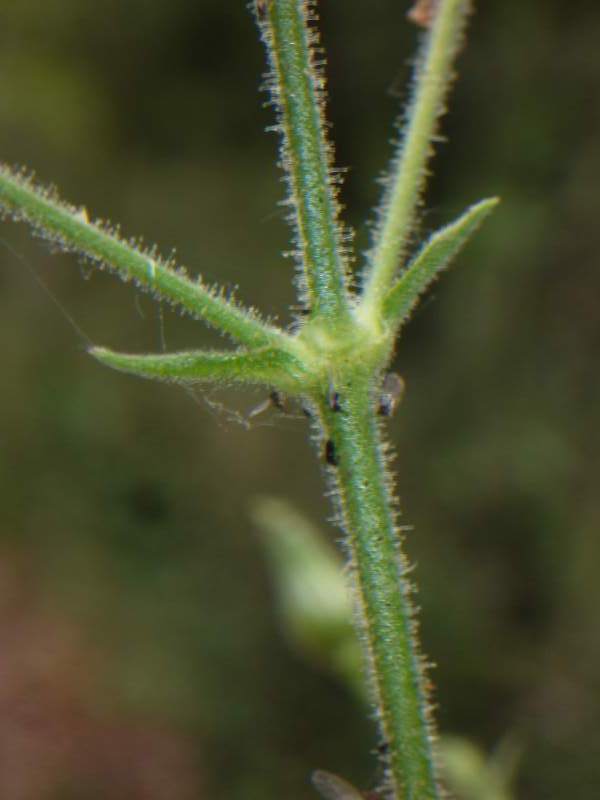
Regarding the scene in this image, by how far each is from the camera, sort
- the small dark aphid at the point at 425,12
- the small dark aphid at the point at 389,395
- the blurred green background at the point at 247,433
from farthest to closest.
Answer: the blurred green background at the point at 247,433 < the small dark aphid at the point at 425,12 < the small dark aphid at the point at 389,395

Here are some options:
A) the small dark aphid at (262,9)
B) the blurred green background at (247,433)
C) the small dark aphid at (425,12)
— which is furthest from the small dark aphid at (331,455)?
the blurred green background at (247,433)

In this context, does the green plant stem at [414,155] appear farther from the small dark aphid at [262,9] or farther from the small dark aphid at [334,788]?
the small dark aphid at [334,788]

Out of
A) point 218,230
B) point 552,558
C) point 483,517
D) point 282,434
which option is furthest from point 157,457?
point 552,558

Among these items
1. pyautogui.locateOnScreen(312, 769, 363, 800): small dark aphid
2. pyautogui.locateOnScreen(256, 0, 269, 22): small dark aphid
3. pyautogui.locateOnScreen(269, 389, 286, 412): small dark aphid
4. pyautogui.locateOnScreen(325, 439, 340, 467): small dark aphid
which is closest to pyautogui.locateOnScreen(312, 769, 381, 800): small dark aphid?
pyautogui.locateOnScreen(312, 769, 363, 800): small dark aphid

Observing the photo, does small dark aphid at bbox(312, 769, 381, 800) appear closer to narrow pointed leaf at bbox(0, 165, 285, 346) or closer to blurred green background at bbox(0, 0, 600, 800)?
narrow pointed leaf at bbox(0, 165, 285, 346)

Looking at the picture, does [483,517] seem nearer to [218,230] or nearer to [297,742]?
[297,742]

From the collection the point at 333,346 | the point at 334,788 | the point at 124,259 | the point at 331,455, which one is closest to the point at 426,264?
the point at 333,346
